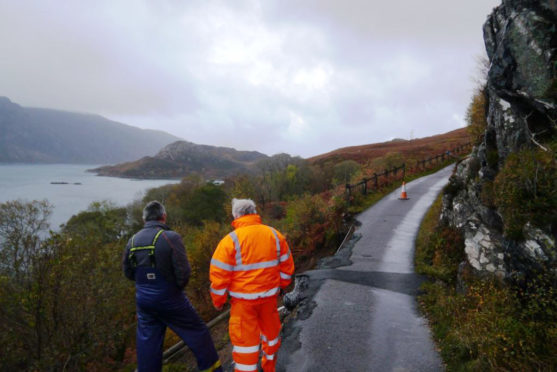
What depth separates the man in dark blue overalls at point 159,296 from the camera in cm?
321

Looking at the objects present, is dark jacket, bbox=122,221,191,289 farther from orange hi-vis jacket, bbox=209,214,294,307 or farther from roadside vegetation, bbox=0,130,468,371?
roadside vegetation, bbox=0,130,468,371

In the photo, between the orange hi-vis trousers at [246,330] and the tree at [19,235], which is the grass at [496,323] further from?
the tree at [19,235]

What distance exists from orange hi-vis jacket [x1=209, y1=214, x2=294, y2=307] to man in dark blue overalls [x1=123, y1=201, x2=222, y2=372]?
47 centimetres

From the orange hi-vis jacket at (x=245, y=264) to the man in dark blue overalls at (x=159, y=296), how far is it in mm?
468

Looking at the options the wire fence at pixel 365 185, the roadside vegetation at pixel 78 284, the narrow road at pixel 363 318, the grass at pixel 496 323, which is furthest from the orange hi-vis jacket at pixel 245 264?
the roadside vegetation at pixel 78 284

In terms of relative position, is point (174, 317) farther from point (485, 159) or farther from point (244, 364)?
point (485, 159)

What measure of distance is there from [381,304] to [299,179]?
37.3m

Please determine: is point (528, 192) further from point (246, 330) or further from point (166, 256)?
point (166, 256)

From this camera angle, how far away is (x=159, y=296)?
320 centimetres

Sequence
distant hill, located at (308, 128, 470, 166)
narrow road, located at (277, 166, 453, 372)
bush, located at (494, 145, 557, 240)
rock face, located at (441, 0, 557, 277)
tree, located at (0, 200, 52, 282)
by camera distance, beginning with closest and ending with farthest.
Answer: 1. narrow road, located at (277, 166, 453, 372)
2. bush, located at (494, 145, 557, 240)
3. rock face, located at (441, 0, 557, 277)
4. tree, located at (0, 200, 52, 282)
5. distant hill, located at (308, 128, 470, 166)

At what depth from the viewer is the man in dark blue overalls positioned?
3.21 metres

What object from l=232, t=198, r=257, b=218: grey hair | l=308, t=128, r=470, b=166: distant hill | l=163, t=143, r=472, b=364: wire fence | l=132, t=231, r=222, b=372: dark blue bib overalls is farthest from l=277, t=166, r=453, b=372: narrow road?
l=308, t=128, r=470, b=166: distant hill

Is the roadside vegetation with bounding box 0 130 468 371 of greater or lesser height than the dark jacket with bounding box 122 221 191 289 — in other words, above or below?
below

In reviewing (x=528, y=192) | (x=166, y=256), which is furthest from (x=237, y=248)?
(x=528, y=192)
